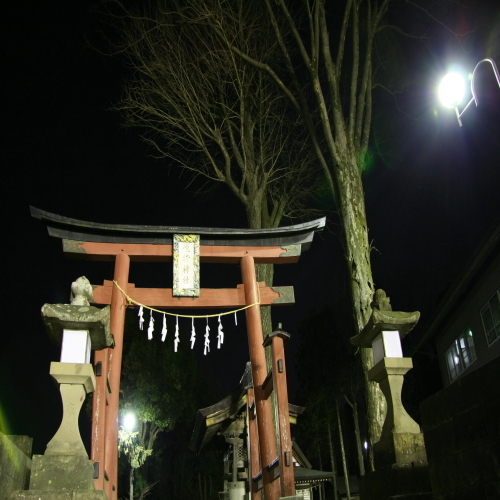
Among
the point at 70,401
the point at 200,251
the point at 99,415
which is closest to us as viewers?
the point at 70,401

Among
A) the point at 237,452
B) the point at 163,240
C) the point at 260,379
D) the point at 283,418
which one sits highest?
the point at 163,240

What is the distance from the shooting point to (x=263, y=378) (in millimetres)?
8438

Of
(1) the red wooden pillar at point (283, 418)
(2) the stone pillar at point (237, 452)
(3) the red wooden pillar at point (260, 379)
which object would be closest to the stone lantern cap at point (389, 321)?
(1) the red wooden pillar at point (283, 418)

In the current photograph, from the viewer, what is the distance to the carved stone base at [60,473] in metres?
5.03

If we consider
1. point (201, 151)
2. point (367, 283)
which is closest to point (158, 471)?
point (201, 151)

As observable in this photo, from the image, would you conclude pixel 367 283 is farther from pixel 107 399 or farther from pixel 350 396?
pixel 350 396

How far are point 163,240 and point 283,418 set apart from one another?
448cm

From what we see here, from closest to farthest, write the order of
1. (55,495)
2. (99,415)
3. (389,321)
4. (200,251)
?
(55,495) < (389,321) < (99,415) < (200,251)

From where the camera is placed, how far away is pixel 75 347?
5887mm

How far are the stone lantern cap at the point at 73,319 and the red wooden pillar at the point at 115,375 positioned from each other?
2.22 m

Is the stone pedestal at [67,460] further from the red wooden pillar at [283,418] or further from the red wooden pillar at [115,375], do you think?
the red wooden pillar at [283,418]

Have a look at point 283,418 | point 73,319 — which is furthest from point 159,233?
point 283,418

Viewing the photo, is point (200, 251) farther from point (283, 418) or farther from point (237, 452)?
point (237, 452)

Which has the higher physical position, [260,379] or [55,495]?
[260,379]
